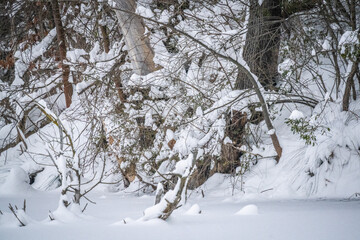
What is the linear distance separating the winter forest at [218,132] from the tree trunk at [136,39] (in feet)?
0.06

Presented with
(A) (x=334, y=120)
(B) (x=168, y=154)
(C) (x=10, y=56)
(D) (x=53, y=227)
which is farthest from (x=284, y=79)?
(C) (x=10, y=56)

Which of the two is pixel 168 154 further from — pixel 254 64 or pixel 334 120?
pixel 334 120

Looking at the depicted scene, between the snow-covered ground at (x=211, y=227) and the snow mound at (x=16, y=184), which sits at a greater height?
the snow mound at (x=16, y=184)

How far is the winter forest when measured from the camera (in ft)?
7.91

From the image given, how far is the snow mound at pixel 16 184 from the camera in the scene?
5536 millimetres

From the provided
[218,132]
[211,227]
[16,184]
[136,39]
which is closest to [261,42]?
[218,132]

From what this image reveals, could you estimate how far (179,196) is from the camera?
7.64ft

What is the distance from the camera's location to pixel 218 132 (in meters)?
4.42

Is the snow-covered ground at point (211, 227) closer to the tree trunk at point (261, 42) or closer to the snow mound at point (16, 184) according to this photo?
the tree trunk at point (261, 42)

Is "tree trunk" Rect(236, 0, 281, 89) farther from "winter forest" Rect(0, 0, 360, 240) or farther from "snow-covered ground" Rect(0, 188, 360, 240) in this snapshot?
"snow-covered ground" Rect(0, 188, 360, 240)

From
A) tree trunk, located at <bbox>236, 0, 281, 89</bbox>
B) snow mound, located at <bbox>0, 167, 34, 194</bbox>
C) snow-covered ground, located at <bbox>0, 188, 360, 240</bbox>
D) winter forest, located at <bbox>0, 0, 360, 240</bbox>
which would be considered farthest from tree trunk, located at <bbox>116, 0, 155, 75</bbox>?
snow-covered ground, located at <bbox>0, 188, 360, 240</bbox>

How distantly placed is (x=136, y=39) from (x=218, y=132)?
2.22m

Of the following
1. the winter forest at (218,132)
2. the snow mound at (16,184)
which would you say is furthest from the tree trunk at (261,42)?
the snow mound at (16,184)

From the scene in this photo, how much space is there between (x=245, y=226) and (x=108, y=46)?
5406mm
